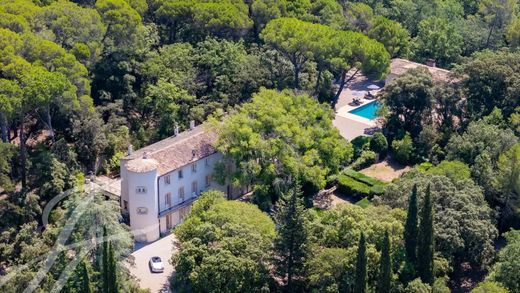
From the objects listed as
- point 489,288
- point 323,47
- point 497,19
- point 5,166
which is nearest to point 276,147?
point 323,47

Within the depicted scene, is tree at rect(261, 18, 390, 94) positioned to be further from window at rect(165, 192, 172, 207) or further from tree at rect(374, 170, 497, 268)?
window at rect(165, 192, 172, 207)

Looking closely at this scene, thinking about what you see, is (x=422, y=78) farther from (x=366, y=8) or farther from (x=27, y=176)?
(x=27, y=176)

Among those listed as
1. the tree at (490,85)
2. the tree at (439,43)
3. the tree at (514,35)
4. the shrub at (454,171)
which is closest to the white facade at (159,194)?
the shrub at (454,171)

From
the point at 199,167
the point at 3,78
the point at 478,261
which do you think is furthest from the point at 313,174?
the point at 3,78

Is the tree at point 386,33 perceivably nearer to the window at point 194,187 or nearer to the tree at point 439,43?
the tree at point 439,43

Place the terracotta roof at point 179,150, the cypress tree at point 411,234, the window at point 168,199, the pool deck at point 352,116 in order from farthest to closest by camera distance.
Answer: the pool deck at point 352,116 → the window at point 168,199 → the terracotta roof at point 179,150 → the cypress tree at point 411,234
